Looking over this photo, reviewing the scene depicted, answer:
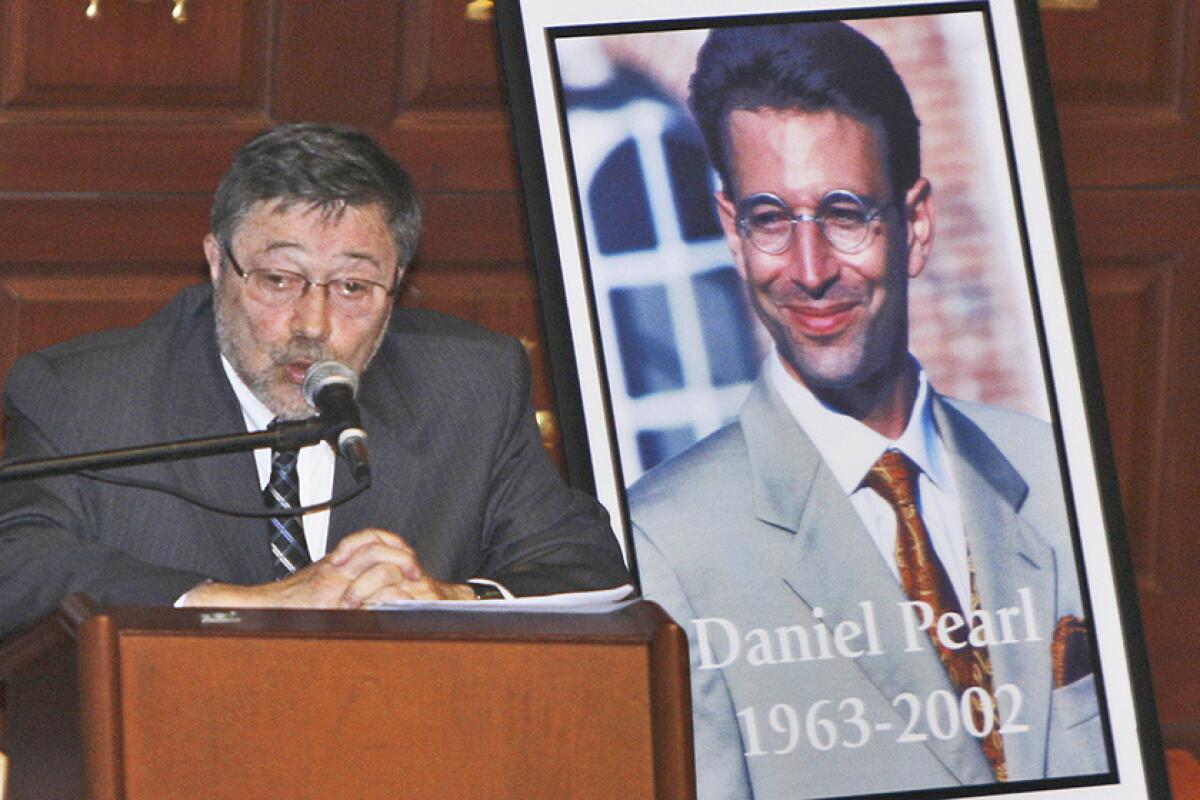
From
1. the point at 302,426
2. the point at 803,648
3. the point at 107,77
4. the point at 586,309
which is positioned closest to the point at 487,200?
the point at 586,309

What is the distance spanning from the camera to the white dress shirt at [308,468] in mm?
2656

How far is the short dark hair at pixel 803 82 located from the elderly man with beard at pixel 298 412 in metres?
0.68

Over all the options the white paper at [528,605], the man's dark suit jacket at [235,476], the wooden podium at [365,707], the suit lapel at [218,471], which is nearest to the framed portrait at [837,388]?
the man's dark suit jacket at [235,476]

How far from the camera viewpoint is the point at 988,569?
10.4 ft

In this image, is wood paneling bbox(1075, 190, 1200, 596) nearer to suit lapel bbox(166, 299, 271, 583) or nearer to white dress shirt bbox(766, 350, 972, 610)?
white dress shirt bbox(766, 350, 972, 610)

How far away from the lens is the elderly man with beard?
2.51m

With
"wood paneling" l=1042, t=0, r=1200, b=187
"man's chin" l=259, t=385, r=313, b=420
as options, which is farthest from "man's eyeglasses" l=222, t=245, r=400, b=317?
"wood paneling" l=1042, t=0, r=1200, b=187

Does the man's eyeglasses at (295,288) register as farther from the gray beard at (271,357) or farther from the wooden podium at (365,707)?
the wooden podium at (365,707)

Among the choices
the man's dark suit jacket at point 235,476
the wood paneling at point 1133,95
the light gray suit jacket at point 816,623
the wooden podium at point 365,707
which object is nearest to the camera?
the wooden podium at point 365,707

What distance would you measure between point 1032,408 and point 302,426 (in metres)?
1.73

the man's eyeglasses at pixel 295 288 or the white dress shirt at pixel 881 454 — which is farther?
the white dress shirt at pixel 881 454

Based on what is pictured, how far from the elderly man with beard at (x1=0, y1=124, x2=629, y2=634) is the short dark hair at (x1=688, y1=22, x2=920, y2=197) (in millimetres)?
678

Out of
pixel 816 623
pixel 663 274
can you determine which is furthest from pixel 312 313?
pixel 816 623

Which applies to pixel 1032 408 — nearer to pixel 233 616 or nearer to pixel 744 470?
pixel 744 470
